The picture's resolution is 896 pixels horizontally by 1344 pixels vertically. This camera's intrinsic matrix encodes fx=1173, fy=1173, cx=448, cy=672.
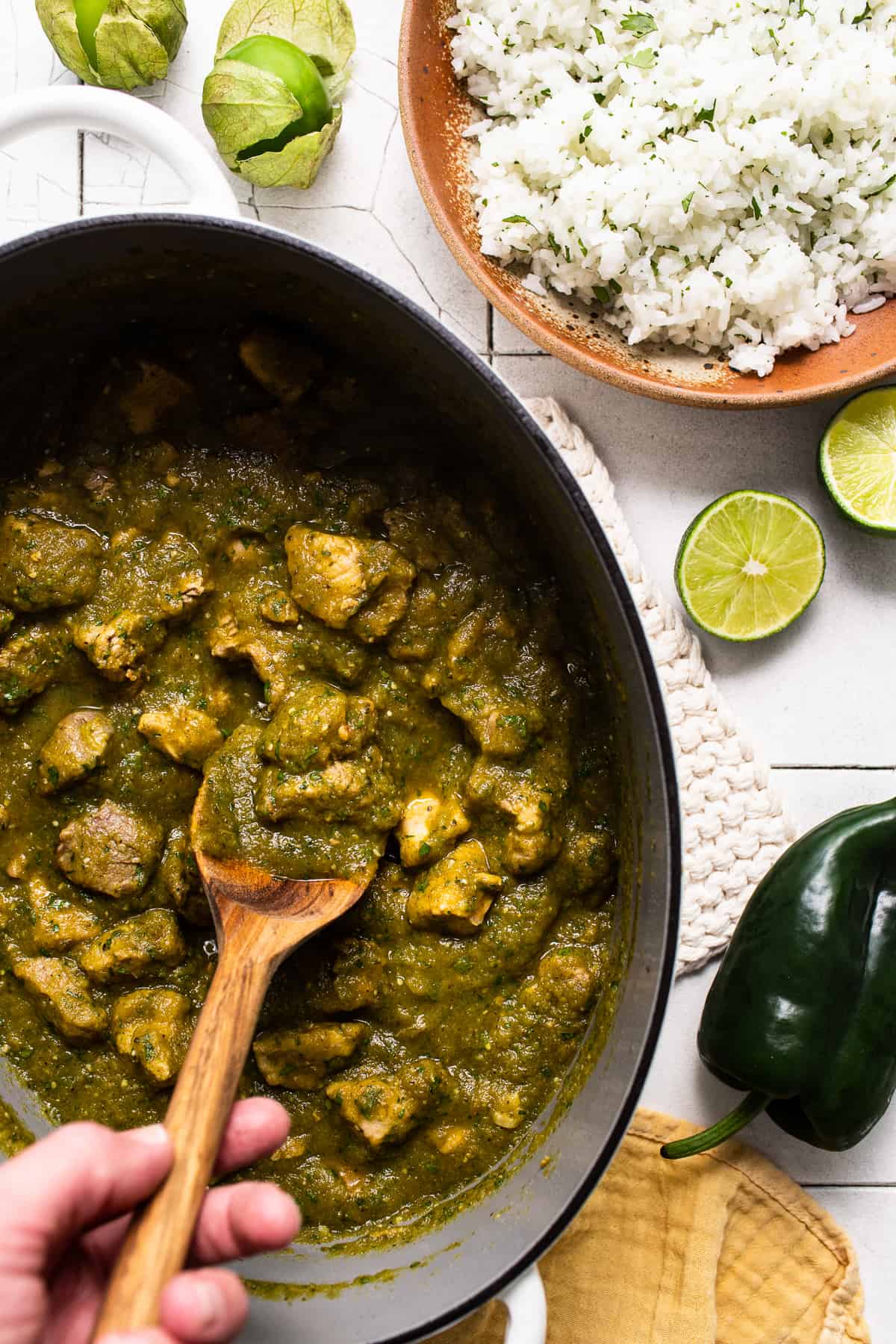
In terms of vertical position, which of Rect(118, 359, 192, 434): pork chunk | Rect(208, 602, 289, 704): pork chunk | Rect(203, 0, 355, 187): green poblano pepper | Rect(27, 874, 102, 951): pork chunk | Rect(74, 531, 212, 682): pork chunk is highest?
Rect(203, 0, 355, 187): green poblano pepper

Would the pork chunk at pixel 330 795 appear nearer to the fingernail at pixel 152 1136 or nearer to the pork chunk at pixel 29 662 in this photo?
the pork chunk at pixel 29 662

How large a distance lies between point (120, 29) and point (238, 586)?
1.02m

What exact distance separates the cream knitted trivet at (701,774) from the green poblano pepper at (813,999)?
71 mm

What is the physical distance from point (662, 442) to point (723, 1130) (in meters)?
1.26

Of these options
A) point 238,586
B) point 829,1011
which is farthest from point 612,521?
point 829,1011

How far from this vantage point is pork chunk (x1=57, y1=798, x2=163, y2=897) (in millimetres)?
1928

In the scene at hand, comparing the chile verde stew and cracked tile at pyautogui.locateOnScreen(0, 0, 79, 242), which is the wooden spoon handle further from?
cracked tile at pyautogui.locateOnScreen(0, 0, 79, 242)

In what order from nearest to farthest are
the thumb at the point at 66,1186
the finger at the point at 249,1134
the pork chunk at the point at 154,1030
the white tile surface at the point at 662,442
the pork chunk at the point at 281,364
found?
the thumb at the point at 66,1186 → the finger at the point at 249,1134 → the pork chunk at the point at 154,1030 → the pork chunk at the point at 281,364 → the white tile surface at the point at 662,442

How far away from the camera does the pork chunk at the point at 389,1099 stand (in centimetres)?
189

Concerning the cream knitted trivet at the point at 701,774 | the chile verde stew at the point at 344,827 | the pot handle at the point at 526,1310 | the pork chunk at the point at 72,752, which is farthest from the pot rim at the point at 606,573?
the pork chunk at the point at 72,752

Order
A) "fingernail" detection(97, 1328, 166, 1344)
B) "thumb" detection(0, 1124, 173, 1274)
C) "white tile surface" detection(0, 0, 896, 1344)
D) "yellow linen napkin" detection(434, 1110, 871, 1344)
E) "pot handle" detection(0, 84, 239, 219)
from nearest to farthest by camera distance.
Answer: "fingernail" detection(97, 1328, 166, 1344) < "thumb" detection(0, 1124, 173, 1274) < "pot handle" detection(0, 84, 239, 219) < "yellow linen napkin" detection(434, 1110, 871, 1344) < "white tile surface" detection(0, 0, 896, 1344)

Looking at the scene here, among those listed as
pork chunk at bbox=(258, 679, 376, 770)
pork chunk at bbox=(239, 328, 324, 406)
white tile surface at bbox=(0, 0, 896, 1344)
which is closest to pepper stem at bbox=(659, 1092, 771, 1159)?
white tile surface at bbox=(0, 0, 896, 1344)

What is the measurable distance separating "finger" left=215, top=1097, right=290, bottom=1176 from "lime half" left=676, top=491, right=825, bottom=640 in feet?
3.79

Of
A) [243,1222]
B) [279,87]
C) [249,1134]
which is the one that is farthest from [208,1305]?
[279,87]
